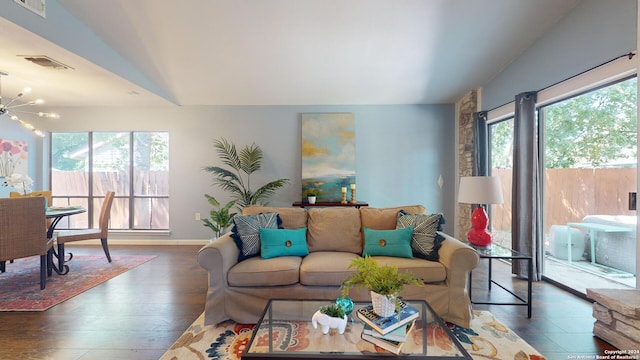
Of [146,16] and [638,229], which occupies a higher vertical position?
[146,16]

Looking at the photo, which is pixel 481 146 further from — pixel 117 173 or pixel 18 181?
pixel 117 173

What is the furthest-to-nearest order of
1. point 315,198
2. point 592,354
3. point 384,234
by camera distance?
point 315,198 → point 384,234 → point 592,354

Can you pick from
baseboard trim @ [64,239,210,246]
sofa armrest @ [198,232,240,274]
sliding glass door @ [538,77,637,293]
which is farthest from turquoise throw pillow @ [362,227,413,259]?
baseboard trim @ [64,239,210,246]

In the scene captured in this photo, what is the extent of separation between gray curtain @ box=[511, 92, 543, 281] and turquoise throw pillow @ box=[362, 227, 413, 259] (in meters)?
1.74

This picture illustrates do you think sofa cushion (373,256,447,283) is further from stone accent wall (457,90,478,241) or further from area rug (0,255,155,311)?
area rug (0,255,155,311)

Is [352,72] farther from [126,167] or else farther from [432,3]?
[126,167]

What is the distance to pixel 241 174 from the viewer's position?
4973 millimetres

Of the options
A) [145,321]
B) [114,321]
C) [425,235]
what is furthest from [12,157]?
[425,235]

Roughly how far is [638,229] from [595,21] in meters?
1.90

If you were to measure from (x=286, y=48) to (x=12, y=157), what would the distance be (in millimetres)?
5090

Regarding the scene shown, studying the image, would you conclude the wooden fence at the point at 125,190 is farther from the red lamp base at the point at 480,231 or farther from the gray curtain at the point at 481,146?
the gray curtain at the point at 481,146

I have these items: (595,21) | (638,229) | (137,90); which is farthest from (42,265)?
(595,21)

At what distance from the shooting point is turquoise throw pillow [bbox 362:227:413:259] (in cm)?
244

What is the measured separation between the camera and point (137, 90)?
4027mm
